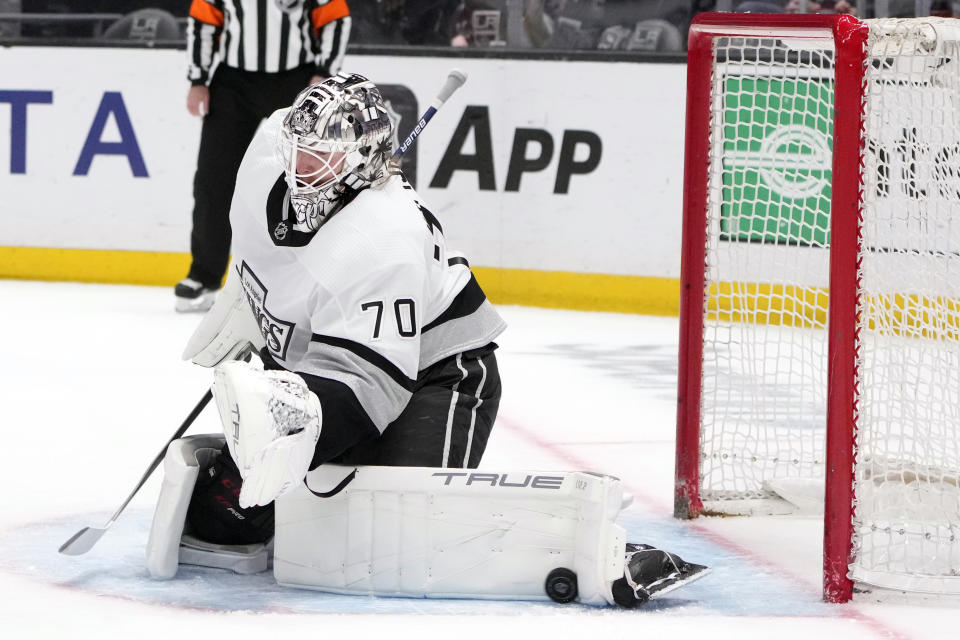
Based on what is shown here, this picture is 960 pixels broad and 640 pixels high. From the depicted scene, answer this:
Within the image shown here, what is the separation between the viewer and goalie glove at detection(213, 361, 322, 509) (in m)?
1.74

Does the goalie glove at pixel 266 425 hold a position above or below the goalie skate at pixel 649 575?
above

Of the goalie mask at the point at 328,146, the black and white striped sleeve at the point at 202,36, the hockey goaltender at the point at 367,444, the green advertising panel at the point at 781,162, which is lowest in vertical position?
the hockey goaltender at the point at 367,444

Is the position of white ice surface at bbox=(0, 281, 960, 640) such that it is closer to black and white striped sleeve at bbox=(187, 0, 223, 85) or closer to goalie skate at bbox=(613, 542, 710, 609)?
goalie skate at bbox=(613, 542, 710, 609)

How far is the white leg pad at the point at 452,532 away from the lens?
6.40 ft

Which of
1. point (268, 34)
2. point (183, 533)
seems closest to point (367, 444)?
point (183, 533)

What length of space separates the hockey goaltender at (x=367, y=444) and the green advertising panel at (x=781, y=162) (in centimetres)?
A: 123

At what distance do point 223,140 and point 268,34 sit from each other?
0.38 m

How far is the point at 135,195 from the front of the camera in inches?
224

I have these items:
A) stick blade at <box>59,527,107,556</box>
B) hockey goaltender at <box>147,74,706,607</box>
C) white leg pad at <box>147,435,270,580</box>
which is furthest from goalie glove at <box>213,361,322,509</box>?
stick blade at <box>59,527,107,556</box>

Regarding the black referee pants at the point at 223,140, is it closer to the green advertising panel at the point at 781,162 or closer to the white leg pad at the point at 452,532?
the green advertising panel at the point at 781,162

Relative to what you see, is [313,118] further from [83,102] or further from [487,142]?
[83,102]

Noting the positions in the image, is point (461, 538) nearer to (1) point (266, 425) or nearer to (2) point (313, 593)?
(2) point (313, 593)

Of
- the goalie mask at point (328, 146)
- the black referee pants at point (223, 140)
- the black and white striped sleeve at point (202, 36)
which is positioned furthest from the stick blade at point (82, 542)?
the black and white striped sleeve at point (202, 36)

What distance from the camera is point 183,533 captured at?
215cm
